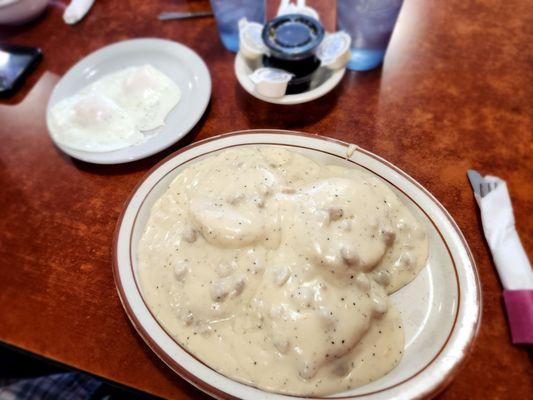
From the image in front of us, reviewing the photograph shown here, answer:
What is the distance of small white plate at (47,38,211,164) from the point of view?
1.35 m

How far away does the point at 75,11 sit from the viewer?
72.7 inches

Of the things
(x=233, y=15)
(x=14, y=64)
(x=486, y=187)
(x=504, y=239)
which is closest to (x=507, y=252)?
(x=504, y=239)

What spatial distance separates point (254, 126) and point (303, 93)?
20 cm

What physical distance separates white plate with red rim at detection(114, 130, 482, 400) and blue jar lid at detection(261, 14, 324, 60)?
1.01ft

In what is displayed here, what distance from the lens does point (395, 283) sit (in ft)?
3.35

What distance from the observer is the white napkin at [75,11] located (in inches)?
72.6

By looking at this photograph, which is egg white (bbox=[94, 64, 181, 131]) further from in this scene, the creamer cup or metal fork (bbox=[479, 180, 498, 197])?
metal fork (bbox=[479, 180, 498, 197])

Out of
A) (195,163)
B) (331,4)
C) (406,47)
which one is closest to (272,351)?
(195,163)

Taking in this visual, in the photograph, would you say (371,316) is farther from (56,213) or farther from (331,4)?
(331,4)

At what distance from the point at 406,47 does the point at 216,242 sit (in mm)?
1135

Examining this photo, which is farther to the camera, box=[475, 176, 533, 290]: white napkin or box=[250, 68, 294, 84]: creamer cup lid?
box=[250, 68, 294, 84]: creamer cup lid

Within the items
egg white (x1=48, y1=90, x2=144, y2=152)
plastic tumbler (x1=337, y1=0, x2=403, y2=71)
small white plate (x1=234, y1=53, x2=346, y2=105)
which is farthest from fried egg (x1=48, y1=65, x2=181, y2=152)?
plastic tumbler (x1=337, y1=0, x2=403, y2=71)

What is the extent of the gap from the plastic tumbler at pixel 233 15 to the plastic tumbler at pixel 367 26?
32 cm

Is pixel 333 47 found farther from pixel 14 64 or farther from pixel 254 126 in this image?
pixel 14 64
